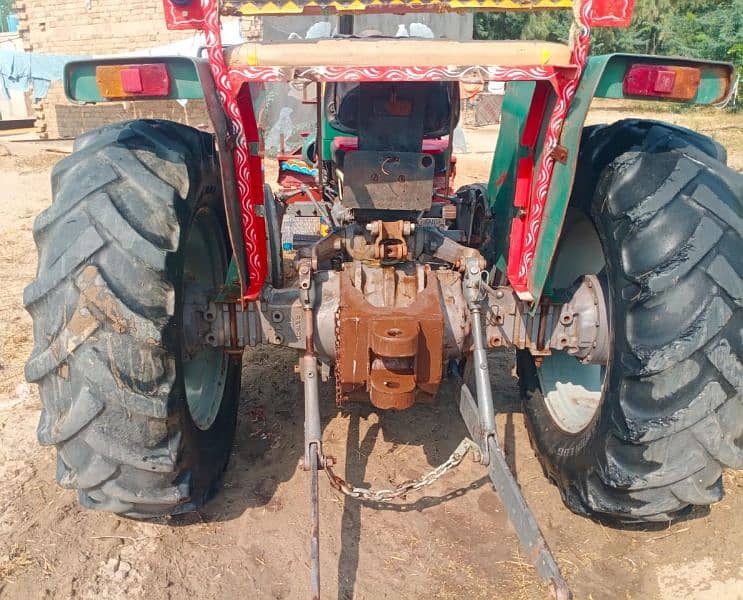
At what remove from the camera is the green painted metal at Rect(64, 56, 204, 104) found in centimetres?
206

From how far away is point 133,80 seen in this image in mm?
2068

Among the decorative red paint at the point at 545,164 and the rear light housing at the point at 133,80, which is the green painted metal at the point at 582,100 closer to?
the decorative red paint at the point at 545,164

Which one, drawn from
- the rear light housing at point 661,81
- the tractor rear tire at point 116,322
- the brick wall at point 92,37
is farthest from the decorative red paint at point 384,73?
the brick wall at point 92,37

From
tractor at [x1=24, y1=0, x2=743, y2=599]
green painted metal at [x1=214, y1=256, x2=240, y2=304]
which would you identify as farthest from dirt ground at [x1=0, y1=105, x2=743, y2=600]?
green painted metal at [x1=214, y1=256, x2=240, y2=304]

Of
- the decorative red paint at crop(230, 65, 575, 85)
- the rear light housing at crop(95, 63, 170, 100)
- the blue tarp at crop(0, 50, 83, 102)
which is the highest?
the decorative red paint at crop(230, 65, 575, 85)

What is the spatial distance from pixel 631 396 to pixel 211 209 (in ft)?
6.42

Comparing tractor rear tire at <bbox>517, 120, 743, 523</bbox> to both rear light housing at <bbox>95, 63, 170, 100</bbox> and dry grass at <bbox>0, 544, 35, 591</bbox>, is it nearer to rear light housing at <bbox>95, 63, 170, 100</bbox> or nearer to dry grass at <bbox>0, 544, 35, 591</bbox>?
rear light housing at <bbox>95, 63, 170, 100</bbox>

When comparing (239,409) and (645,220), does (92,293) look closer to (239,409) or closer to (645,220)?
(239,409)

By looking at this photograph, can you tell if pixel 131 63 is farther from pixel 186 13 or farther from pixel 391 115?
pixel 391 115

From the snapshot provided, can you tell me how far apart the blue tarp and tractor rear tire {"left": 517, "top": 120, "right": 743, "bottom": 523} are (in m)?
19.5

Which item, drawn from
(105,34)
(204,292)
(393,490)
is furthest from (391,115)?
(105,34)

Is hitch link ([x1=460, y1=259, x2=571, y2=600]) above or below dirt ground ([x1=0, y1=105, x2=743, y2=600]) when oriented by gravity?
above

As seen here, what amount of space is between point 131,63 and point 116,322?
0.86 metres

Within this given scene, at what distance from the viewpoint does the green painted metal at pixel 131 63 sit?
2.06 m
